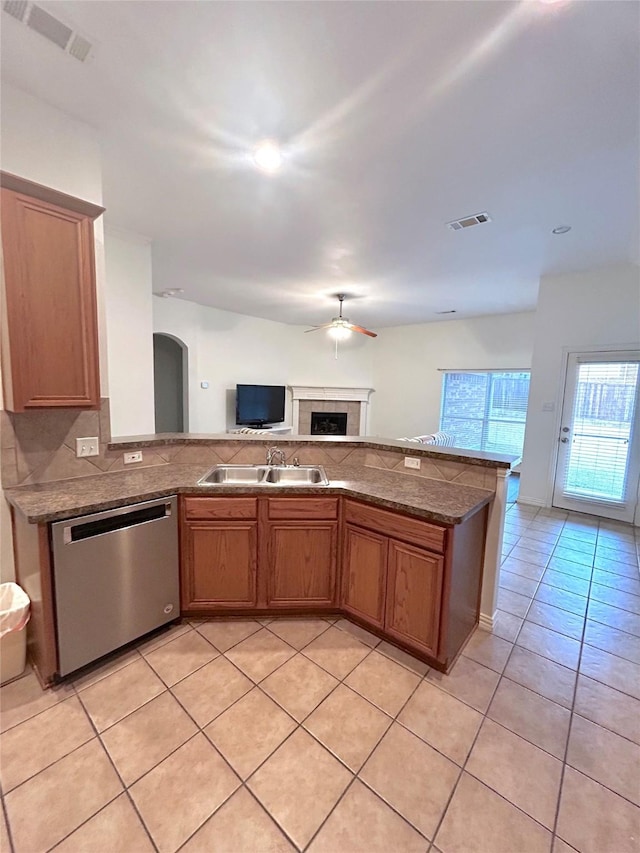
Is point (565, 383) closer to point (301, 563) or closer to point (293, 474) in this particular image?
point (293, 474)

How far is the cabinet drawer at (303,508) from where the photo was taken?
7.20 ft

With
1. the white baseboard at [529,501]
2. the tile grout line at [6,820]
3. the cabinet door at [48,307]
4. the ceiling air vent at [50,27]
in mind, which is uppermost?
the ceiling air vent at [50,27]

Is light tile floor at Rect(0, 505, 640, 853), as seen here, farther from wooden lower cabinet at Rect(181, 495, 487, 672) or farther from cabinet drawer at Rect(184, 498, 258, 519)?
cabinet drawer at Rect(184, 498, 258, 519)

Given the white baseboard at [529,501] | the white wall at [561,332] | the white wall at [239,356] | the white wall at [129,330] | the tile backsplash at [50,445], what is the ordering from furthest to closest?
the white wall at [239,356] → the white baseboard at [529,501] → the white wall at [561,332] → the white wall at [129,330] → the tile backsplash at [50,445]

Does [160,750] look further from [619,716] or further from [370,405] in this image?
[370,405]

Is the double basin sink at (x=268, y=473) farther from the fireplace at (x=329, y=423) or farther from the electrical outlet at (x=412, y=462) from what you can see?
the fireplace at (x=329, y=423)

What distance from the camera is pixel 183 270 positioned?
4430 mm

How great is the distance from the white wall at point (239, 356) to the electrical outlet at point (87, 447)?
157 inches

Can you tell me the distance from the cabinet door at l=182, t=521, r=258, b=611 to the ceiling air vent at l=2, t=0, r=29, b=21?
7.79 ft

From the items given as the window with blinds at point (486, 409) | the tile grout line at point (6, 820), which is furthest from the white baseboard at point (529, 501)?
the tile grout line at point (6, 820)

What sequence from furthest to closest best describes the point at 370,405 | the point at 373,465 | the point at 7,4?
1. the point at 370,405
2. the point at 373,465
3. the point at 7,4

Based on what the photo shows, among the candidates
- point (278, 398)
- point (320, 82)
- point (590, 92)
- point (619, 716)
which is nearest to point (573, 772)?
point (619, 716)

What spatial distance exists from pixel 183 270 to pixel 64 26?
3.04m

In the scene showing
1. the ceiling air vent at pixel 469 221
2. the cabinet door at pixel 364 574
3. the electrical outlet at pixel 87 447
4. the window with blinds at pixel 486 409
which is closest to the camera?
the cabinet door at pixel 364 574
